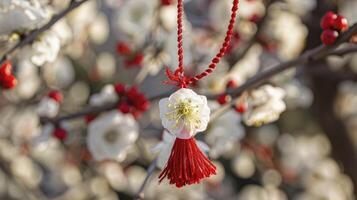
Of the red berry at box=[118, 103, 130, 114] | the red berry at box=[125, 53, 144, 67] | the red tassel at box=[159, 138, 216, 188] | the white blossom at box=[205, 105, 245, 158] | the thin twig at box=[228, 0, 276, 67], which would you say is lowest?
the red tassel at box=[159, 138, 216, 188]

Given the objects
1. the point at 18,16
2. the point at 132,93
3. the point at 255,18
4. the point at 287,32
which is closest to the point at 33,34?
the point at 18,16

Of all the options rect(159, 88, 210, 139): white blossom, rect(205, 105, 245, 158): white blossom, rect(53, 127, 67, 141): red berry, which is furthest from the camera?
rect(205, 105, 245, 158): white blossom

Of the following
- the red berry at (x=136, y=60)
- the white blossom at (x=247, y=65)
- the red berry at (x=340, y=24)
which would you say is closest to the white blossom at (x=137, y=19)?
the red berry at (x=136, y=60)

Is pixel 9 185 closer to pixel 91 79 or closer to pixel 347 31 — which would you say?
pixel 91 79

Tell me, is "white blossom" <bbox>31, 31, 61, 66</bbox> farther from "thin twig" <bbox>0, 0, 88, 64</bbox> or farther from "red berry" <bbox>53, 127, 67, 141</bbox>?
"red berry" <bbox>53, 127, 67, 141</bbox>

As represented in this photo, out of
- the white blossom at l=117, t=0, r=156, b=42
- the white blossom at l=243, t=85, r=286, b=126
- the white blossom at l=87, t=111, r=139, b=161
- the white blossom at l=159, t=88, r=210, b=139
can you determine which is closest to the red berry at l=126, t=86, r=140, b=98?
the white blossom at l=87, t=111, r=139, b=161

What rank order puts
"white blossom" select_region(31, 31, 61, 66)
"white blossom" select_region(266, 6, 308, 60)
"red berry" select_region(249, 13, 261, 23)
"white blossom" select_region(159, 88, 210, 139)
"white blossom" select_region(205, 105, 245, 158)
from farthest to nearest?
"white blossom" select_region(266, 6, 308, 60)
"red berry" select_region(249, 13, 261, 23)
"white blossom" select_region(205, 105, 245, 158)
"white blossom" select_region(31, 31, 61, 66)
"white blossom" select_region(159, 88, 210, 139)
